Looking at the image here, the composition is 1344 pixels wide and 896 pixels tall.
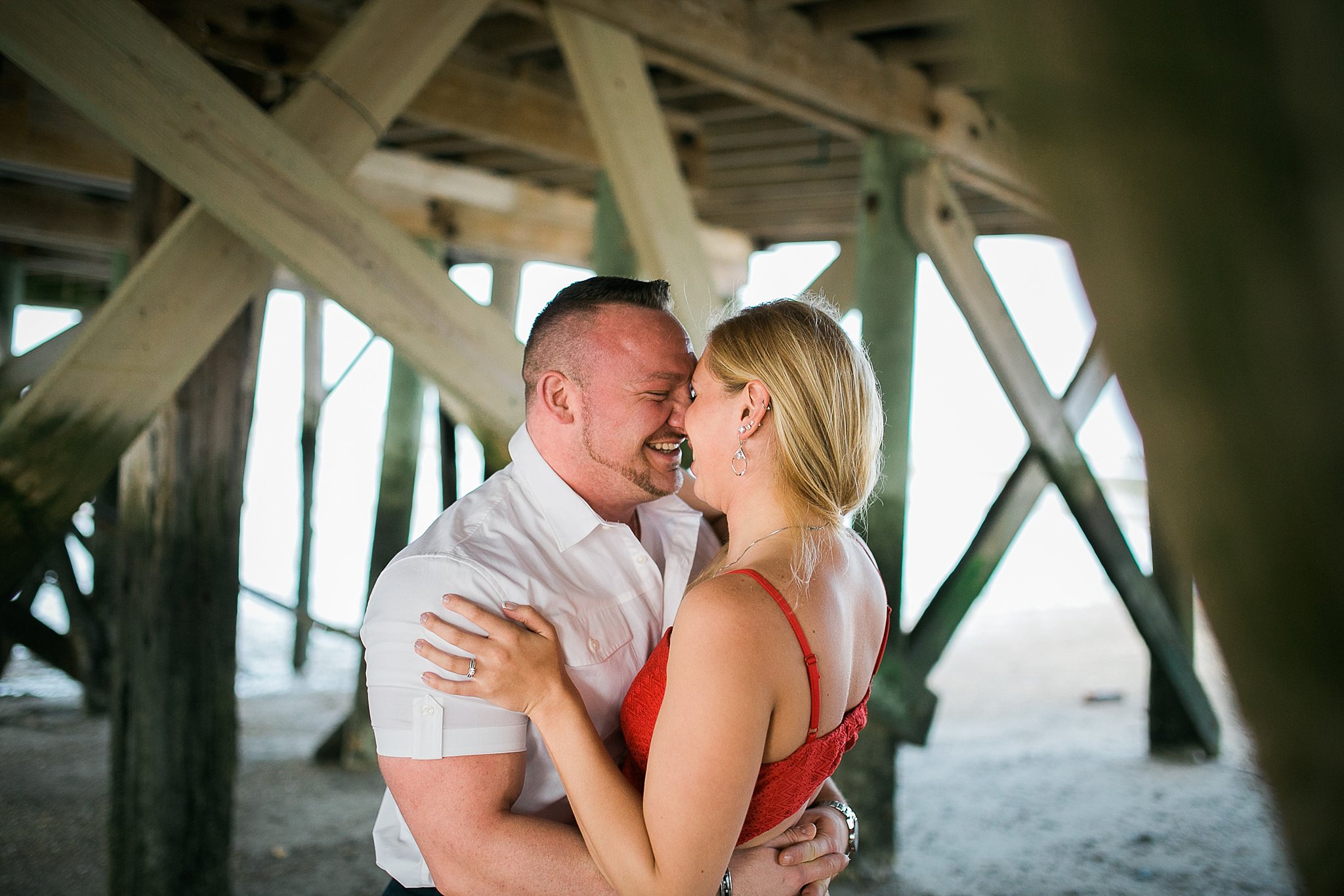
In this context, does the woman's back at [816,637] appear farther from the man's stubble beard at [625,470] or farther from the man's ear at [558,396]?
the man's ear at [558,396]

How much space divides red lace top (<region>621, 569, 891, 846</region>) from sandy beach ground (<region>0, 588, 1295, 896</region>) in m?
2.54

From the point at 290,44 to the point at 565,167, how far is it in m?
2.97

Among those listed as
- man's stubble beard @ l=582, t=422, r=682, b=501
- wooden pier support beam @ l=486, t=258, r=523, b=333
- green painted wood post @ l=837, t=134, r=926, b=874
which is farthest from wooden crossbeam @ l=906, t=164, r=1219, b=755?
wooden pier support beam @ l=486, t=258, r=523, b=333

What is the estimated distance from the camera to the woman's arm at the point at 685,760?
1.55 m

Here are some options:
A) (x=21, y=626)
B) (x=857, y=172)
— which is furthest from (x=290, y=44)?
(x=21, y=626)

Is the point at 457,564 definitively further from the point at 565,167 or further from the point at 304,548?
the point at 304,548

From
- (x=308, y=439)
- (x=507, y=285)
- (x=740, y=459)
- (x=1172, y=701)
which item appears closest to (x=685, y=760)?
(x=740, y=459)

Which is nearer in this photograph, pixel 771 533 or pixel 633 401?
pixel 771 533

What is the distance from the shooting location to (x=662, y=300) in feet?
7.83

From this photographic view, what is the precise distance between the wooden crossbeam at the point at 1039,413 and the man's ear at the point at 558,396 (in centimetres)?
286

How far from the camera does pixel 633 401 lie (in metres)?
2.22

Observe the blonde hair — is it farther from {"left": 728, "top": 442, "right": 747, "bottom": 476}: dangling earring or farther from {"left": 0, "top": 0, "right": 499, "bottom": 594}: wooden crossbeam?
{"left": 0, "top": 0, "right": 499, "bottom": 594}: wooden crossbeam

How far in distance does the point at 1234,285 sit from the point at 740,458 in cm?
153

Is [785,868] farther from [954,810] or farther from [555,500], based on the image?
[954,810]
